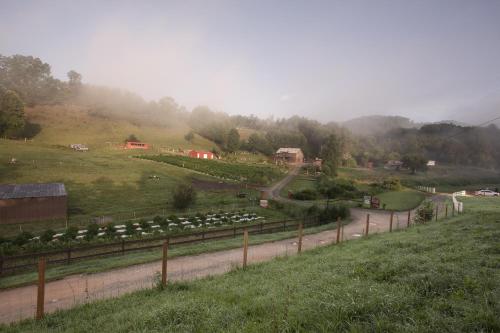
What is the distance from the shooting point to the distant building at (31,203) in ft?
94.9

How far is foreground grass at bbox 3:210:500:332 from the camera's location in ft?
17.0

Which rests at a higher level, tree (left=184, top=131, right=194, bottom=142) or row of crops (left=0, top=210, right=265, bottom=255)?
tree (left=184, top=131, right=194, bottom=142)

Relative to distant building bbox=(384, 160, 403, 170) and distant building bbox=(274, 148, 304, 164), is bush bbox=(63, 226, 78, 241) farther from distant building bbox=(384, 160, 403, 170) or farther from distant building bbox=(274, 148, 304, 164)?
distant building bbox=(384, 160, 403, 170)

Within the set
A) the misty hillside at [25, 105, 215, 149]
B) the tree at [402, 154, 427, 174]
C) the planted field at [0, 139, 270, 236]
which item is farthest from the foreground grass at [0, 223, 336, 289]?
the tree at [402, 154, 427, 174]

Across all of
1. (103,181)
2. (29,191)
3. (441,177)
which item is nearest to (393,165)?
(441,177)

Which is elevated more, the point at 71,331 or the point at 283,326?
the point at 283,326

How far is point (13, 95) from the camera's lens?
7738 cm

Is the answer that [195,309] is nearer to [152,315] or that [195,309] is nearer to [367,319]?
[152,315]

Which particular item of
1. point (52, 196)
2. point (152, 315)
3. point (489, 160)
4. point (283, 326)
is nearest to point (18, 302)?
point (152, 315)

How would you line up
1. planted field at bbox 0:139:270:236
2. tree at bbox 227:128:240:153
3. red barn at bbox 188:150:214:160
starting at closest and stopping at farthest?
1. planted field at bbox 0:139:270:236
2. red barn at bbox 188:150:214:160
3. tree at bbox 227:128:240:153

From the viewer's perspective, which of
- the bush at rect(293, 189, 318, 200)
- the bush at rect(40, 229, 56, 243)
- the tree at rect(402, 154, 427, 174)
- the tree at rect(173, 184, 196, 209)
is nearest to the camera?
the bush at rect(40, 229, 56, 243)

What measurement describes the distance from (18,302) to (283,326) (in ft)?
32.3

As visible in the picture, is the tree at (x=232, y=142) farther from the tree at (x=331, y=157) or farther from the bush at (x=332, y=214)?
the bush at (x=332, y=214)

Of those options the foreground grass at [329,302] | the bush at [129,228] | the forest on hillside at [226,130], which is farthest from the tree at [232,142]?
the foreground grass at [329,302]
